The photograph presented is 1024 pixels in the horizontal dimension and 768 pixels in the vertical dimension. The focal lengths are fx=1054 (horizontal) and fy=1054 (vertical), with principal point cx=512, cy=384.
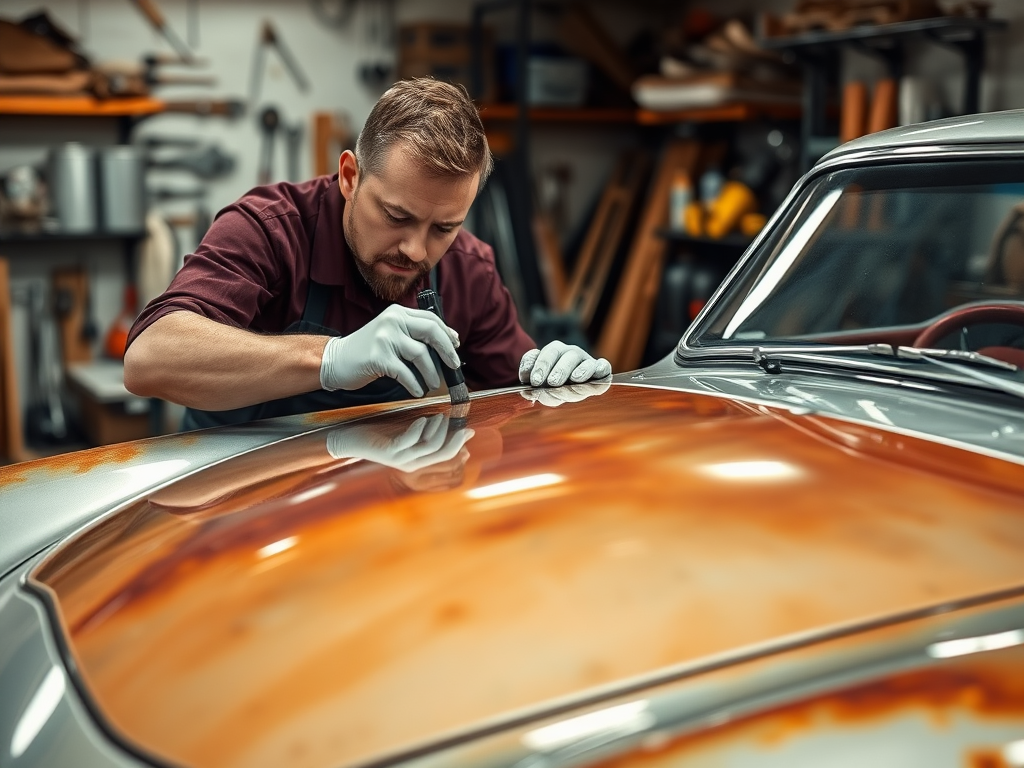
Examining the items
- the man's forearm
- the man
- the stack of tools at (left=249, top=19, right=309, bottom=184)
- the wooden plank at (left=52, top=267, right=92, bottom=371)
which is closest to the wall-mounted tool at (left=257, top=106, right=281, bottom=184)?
the stack of tools at (left=249, top=19, right=309, bottom=184)

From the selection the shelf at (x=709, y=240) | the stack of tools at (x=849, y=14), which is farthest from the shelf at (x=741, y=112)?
the shelf at (x=709, y=240)

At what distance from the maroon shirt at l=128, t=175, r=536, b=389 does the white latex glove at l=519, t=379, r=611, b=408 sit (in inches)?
12.0

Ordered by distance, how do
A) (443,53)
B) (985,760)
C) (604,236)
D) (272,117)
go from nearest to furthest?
(985,760)
(272,117)
(443,53)
(604,236)

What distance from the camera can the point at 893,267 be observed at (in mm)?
1723

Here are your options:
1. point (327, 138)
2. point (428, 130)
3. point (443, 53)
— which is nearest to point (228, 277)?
point (428, 130)

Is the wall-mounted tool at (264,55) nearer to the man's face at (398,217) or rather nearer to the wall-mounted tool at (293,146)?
the wall-mounted tool at (293,146)

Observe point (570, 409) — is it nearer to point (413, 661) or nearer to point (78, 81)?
point (413, 661)

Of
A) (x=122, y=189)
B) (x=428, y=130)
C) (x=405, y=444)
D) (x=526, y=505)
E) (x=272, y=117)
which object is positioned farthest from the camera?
(x=272, y=117)

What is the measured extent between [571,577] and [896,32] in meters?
3.70

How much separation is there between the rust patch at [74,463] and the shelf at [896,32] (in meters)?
3.44

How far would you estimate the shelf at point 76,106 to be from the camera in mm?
4598

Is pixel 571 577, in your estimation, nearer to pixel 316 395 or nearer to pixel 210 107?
pixel 316 395

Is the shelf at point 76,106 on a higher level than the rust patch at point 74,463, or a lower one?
higher

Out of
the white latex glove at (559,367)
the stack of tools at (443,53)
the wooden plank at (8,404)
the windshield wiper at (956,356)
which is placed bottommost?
the wooden plank at (8,404)
